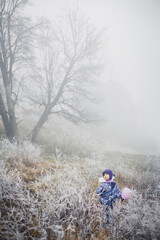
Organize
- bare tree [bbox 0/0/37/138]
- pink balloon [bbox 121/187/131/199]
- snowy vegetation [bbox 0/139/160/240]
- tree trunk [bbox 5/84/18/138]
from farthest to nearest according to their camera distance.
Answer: tree trunk [bbox 5/84/18/138], bare tree [bbox 0/0/37/138], pink balloon [bbox 121/187/131/199], snowy vegetation [bbox 0/139/160/240]

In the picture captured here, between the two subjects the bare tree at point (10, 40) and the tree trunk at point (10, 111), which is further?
the tree trunk at point (10, 111)

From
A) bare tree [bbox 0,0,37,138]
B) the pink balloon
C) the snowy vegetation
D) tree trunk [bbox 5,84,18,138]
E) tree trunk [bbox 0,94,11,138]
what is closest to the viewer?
the snowy vegetation

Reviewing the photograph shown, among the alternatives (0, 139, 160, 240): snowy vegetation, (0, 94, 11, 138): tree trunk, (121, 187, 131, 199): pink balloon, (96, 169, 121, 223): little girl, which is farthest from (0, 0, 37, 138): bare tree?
(121, 187, 131, 199): pink balloon

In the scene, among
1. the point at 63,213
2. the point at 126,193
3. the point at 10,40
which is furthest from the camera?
the point at 10,40

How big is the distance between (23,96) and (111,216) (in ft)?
23.8

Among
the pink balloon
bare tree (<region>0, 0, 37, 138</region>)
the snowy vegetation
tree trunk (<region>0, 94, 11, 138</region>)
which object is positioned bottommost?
the snowy vegetation

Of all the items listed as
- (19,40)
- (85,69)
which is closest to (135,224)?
(85,69)

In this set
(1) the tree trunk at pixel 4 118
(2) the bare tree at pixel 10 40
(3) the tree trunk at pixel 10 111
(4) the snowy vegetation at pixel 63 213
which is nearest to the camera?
(4) the snowy vegetation at pixel 63 213

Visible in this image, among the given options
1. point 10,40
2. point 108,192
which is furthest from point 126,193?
point 10,40

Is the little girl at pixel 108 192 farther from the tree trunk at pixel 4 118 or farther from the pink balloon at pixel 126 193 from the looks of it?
the tree trunk at pixel 4 118

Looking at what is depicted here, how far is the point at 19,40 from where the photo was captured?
20.6 feet

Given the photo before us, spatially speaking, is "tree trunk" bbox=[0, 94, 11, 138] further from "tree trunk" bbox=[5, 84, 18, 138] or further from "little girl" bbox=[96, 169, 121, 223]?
"little girl" bbox=[96, 169, 121, 223]

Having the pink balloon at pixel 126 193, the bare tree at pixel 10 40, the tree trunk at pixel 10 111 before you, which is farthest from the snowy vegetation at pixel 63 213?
the bare tree at pixel 10 40

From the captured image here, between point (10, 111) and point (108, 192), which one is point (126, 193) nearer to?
point (108, 192)
